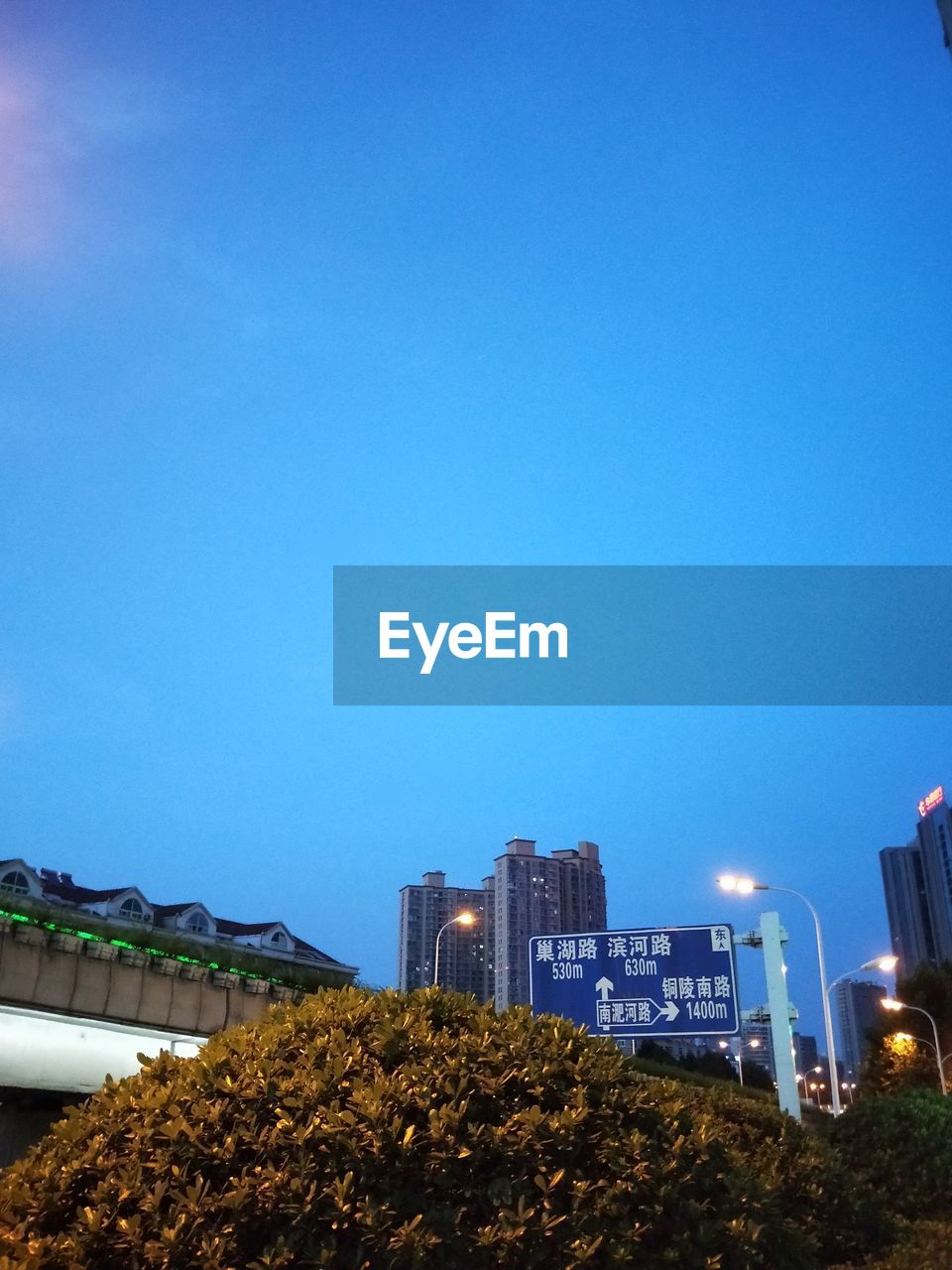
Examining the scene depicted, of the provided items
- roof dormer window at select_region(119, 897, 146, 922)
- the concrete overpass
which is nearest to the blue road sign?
the concrete overpass

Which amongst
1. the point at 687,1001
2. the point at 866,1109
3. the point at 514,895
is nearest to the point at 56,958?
the point at 687,1001

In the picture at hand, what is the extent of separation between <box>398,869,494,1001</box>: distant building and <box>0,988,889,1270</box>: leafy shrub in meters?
64.7

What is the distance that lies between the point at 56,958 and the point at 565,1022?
17.6m

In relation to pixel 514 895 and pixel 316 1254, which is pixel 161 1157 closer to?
pixel 316 1254

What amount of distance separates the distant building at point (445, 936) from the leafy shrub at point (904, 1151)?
183 ft

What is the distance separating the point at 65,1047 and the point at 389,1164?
21356 millimetres

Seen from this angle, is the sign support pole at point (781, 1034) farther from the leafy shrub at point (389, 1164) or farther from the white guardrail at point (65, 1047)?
the leafy shrub at point (389, 1164)

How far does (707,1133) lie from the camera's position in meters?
6.14

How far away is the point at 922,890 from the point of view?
17188 cm

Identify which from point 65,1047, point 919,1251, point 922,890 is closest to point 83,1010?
point 65,1047

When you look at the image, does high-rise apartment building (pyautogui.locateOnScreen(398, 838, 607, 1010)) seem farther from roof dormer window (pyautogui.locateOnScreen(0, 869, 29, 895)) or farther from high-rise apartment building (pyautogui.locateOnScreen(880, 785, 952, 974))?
high-rise apartment building (pyautogui.locateOnScreen(880, 785, 952, 974))

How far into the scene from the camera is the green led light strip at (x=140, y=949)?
68.1ft

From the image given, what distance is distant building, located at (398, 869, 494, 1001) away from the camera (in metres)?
74.7

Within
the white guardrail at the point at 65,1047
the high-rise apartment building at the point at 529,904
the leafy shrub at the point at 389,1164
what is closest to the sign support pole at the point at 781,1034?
the white guardrail at the point at 65,1047
